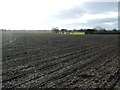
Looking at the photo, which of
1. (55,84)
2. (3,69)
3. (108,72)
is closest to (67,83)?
(55,84)

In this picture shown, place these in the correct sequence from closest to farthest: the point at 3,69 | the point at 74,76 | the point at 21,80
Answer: the point at 21,80, the point at 74,76, the point at 3,69

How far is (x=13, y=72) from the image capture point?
913 cm

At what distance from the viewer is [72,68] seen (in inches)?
392

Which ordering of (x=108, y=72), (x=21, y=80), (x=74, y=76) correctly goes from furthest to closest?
(x=108, y=72)
(x=74, y=76)
(x=21, y=80)

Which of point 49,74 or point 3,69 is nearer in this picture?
point 49,74

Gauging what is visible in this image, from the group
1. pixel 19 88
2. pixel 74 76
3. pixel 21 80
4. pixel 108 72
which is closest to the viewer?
pixel 19 88

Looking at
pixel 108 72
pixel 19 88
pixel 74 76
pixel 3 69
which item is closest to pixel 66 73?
pixel 74 76

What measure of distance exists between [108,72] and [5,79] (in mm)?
5383

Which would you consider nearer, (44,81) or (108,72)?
(44,81)

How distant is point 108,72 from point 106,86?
231 cm

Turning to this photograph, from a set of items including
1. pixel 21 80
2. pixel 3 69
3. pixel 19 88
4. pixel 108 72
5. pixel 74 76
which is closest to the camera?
pixel 19 88

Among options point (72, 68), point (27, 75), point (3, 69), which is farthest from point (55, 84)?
point (3, 69)

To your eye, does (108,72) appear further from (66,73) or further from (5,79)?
(5,79)

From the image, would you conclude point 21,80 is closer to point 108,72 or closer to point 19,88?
point 19,88
